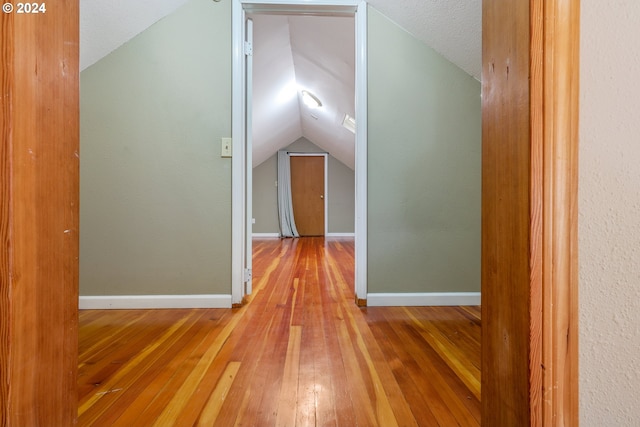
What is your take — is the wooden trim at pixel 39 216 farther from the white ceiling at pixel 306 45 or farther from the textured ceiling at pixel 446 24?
the textured ceiling at pixel 446 24

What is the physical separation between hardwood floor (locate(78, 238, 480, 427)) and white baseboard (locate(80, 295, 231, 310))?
5 cm

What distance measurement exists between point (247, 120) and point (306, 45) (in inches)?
55.3

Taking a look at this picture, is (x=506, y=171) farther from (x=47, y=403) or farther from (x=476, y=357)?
(x=476, y=357)

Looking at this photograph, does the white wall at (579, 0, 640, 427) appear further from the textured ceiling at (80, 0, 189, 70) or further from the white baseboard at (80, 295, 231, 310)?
the textured ceiling at (80, 0, 189, 70)

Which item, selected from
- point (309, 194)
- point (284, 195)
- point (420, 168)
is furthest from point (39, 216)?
point (309, 194)

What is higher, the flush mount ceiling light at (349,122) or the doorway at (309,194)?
the flush mount ceiling light at (349,122)

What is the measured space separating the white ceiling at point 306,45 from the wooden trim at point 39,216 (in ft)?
4.69

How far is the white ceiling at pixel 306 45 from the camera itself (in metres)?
1.66

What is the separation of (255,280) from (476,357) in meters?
1.78

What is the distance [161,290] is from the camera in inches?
73.4

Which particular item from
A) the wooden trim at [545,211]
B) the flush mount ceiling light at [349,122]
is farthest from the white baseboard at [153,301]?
the flush mount ceiling light at [349,122]

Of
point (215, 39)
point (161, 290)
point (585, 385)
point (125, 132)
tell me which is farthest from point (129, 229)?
point (585, 385)

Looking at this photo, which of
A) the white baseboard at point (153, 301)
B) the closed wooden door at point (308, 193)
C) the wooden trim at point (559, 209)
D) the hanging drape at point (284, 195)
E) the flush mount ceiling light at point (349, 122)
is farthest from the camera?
the closed wooden door at point (308, 193)

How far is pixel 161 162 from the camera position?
1.86 m
